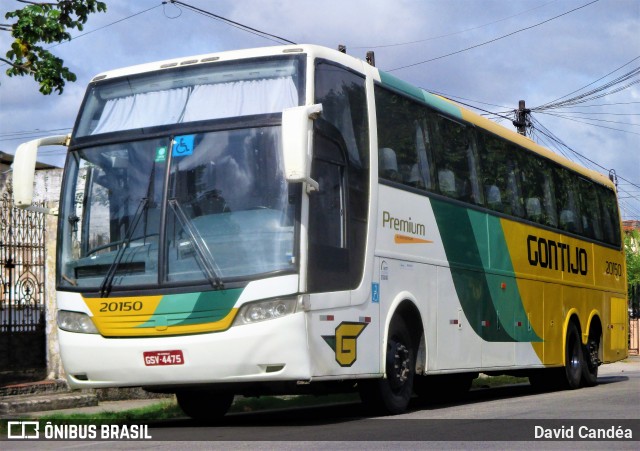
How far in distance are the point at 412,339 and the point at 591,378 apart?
25.3ft

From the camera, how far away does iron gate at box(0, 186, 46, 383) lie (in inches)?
635

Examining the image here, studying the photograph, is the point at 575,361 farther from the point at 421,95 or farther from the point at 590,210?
the point at 421,95

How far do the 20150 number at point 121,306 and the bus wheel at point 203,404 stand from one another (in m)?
2.22

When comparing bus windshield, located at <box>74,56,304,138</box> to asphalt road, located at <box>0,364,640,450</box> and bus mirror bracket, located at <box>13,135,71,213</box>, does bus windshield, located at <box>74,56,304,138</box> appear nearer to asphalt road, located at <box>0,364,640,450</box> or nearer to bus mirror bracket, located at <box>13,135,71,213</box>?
bus mirror bracket, located at <box>13,135,71,213</box>

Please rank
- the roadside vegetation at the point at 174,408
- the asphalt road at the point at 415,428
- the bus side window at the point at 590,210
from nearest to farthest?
1. the asphalt road at the point at 415,428
2. the roadside vegetation at the point at 174,408
3. the bus side window at the point at 590,210

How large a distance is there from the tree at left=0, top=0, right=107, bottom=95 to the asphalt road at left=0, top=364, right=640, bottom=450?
4.02 metres

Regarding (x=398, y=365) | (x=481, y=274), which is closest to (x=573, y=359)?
(x=481, y=274)

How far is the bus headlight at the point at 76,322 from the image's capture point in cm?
1085

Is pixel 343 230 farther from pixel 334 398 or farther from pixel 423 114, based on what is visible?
pixel 334 398

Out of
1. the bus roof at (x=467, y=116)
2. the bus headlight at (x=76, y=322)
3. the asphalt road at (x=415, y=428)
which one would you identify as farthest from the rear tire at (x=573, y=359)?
the bus headlight at (x=76, y=322)

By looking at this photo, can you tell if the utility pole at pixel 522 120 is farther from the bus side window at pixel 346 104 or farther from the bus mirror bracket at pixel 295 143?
the bus mirror bracket at pixel 295 143

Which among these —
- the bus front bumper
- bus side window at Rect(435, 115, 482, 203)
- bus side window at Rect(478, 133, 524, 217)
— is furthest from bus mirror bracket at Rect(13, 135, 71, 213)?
bus side window at Rect(478, 133, 524, 217)

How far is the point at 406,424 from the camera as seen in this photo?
35.8 feet

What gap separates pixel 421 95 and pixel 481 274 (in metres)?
2.65
